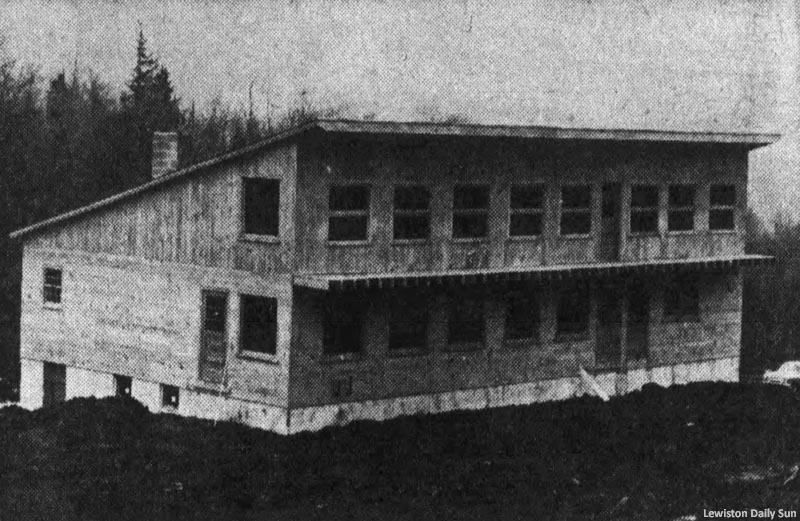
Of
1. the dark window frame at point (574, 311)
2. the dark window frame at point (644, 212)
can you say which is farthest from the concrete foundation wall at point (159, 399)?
the dark window frame at point (644, 212)

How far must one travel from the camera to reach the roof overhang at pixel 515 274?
2795 cm

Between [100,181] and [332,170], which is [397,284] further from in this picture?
[100,181]

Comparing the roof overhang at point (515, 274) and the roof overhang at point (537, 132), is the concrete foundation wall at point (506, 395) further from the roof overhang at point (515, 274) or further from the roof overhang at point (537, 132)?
the roof overhang at point (537, 132)

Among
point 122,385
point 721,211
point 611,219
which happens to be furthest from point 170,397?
point 721,211

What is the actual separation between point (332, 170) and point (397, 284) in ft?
9.82

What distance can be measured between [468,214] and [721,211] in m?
10.6

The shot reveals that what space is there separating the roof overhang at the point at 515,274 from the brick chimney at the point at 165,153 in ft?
24.9

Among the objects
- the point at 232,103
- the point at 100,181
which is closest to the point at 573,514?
the point at 100,181

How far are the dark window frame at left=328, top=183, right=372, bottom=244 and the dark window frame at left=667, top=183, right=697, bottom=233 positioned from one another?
445 inches

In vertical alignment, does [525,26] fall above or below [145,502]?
above

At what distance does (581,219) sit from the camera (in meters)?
34.9

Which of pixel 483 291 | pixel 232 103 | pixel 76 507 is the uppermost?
pixel 232 103

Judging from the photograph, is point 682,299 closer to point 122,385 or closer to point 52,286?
point 122,385

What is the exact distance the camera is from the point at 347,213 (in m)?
29.3
